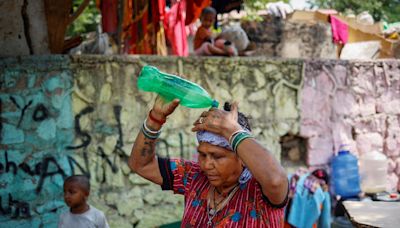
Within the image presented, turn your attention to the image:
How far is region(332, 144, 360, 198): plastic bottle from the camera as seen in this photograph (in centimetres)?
612

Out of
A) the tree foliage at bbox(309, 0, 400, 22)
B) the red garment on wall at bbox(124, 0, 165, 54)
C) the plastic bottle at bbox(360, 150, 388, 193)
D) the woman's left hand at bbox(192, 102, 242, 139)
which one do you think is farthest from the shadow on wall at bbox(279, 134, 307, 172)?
the tree foliage at bbox(309, 0, 400, 22)

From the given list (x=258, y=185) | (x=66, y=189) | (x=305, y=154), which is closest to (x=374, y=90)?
(x=305, y=154)

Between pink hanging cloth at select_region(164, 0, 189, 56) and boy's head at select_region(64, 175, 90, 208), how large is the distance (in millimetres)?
3629

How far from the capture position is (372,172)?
6371 mm

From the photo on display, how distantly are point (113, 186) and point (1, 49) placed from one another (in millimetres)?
1584

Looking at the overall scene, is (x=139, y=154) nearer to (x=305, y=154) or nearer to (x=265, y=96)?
(x=265, y=96)

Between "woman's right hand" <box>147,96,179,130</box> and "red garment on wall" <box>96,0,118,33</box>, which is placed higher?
"red garment on wall" <box>96,0,118,33</box>

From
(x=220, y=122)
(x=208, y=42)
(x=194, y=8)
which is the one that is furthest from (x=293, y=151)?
(x=220, y=122)

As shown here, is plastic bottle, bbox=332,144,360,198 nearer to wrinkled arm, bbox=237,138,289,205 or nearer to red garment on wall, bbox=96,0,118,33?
red garment on wall, bbox=96,0,118,33

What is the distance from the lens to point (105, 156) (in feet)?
14.9

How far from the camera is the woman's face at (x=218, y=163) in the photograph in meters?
1.96

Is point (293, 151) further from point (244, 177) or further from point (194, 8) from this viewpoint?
point (244, 177)

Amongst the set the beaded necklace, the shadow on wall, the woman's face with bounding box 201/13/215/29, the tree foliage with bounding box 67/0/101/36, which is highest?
the tree foliage with bounding box 67/0/101/36

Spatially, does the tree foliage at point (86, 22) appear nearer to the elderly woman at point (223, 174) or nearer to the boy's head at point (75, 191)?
the boy's head at point (75, 191)
